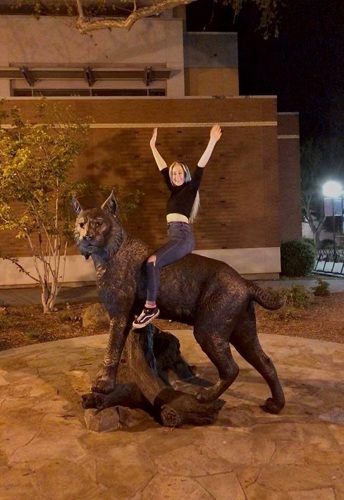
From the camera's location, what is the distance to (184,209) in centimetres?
462

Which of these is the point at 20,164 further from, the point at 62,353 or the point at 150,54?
the point at 150,54

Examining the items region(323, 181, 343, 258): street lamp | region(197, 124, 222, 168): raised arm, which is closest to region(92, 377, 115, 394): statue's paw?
region(197, 124, 222, 168): raised arm

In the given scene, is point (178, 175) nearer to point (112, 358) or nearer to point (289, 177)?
point (112, 358)

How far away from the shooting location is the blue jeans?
4.35 meters

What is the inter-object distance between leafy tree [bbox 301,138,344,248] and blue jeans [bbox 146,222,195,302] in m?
27.3

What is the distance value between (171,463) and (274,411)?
4.39ft

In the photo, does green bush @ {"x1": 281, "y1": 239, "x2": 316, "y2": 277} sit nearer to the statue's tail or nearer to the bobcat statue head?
the statue's tail

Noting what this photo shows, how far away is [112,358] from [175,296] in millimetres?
754

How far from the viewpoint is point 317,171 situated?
31406 mm

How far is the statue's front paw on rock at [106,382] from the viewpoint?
174 inches

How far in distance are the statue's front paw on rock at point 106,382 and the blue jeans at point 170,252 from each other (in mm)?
720

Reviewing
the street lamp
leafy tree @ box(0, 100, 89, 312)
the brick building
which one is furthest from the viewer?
the street lamp

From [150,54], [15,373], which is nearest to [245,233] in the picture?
[150,54]

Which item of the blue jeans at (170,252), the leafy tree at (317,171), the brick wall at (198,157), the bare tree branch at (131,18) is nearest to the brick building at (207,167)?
the brick wall at (198,157)
